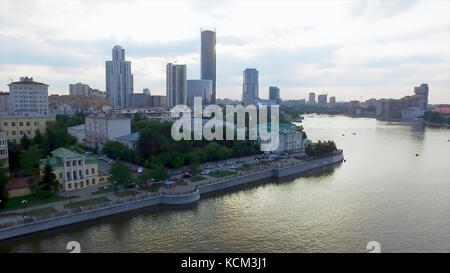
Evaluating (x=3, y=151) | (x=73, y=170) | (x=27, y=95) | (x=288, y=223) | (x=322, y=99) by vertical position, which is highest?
(x=322, y=99)

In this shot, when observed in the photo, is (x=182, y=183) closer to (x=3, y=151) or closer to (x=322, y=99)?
(x=3, y=151)

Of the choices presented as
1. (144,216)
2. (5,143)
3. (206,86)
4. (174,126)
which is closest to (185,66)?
(206,86)

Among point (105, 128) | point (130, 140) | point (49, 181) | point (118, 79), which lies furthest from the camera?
point (118, 79)

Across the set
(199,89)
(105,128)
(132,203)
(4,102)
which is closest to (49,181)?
(132,203)

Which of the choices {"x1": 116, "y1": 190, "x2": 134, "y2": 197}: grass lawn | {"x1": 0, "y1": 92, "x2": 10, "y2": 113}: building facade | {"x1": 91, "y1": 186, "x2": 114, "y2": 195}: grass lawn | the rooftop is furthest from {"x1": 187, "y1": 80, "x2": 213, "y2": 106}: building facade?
{"x1": 116, "y1": 190, "x2": 134, "y2": 197}: grass lawn

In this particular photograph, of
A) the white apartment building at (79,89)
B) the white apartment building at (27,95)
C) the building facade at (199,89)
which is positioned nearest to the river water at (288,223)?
the white apartment building at (27,95)
